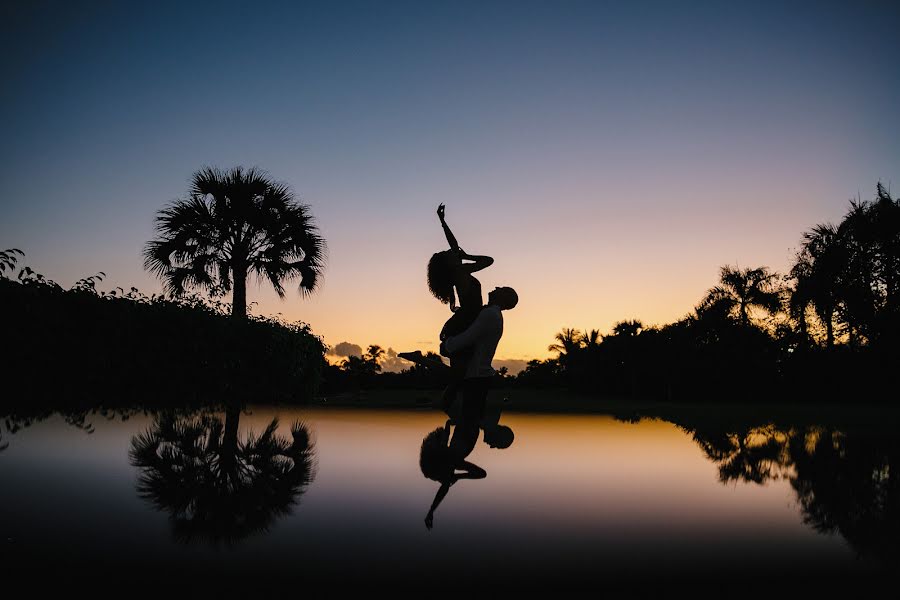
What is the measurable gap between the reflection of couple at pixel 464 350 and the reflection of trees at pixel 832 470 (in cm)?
272

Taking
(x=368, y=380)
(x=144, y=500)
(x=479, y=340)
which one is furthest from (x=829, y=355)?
(x=144, y=500)

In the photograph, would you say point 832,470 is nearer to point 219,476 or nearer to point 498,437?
point 498,437

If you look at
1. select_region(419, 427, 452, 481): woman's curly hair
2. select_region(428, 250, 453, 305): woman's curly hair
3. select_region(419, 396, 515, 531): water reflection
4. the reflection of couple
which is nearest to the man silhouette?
the reflection of couple

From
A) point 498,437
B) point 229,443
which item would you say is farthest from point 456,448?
point 229,443

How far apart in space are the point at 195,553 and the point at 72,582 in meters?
0.55

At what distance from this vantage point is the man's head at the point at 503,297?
768 centimetres

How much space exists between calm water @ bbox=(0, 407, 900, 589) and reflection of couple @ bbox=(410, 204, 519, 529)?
11.9 inches

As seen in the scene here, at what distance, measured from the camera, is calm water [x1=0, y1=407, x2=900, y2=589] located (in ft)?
9.55

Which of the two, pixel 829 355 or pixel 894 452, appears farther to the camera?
pixel 829 355

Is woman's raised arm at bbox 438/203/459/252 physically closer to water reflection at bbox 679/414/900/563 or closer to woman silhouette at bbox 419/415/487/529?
woman silhouette at bbox 419/415/487/529

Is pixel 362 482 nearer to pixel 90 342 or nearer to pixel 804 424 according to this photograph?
pixel 90 342

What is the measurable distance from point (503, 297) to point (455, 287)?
1320mm

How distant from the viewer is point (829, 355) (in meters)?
27.8

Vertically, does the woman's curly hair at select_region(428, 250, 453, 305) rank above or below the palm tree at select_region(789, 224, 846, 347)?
below
